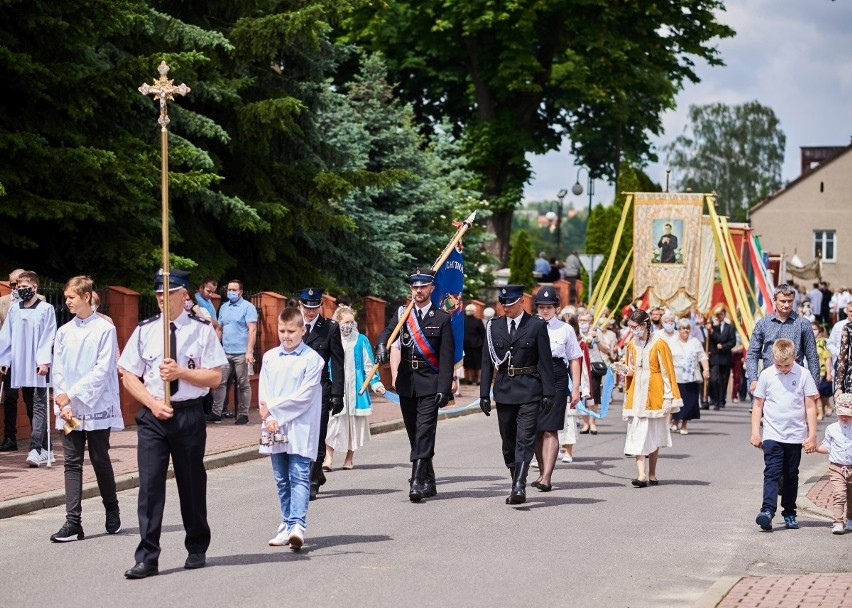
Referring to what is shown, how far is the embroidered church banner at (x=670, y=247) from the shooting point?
35.1m

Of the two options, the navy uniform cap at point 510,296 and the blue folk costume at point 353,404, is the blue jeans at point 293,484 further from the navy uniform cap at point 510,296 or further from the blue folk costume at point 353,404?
the blue folk costume at point 353,404

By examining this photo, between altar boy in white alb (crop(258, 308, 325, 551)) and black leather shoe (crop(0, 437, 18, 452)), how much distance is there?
23.2ft

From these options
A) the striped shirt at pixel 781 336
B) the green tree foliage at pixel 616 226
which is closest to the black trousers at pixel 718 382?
the green tree foliage at pixel 616 226

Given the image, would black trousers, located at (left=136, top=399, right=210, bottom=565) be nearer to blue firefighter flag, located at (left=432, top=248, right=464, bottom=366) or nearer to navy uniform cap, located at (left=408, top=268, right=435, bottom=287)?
navy uniform cap, located at (left=408, top=268, right=435, bottom=287)

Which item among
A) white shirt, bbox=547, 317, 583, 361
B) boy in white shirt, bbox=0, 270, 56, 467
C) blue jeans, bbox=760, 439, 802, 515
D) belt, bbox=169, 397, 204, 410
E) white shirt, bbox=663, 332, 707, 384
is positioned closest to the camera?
belt, bbox=169, 397, 204, 410

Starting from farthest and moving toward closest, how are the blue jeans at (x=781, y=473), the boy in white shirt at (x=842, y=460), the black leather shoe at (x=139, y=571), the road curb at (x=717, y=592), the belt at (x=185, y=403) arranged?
the blue jeans at (x=781, y=473) < the boy in white shirt at (x=842, y=460) < the belt at (x=185, y=403) < the black leather shoe at (x=139, y=571) < the road curb at (x=717, y=592)

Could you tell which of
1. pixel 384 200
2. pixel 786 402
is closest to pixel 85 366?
pixel 786 402

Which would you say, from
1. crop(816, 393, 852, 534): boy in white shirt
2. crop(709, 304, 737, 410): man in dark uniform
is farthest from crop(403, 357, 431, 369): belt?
crop(709, 304, 737, 410): man in dark uniform

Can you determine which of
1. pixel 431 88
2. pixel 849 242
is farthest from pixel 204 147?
pixel 849 242

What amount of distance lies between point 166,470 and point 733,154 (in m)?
104

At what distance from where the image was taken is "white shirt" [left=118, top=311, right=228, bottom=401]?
926cm

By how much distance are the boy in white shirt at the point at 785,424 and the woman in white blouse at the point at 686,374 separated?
956cm

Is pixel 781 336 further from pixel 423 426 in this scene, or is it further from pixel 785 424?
pixel 423 426

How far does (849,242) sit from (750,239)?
49078 mm
